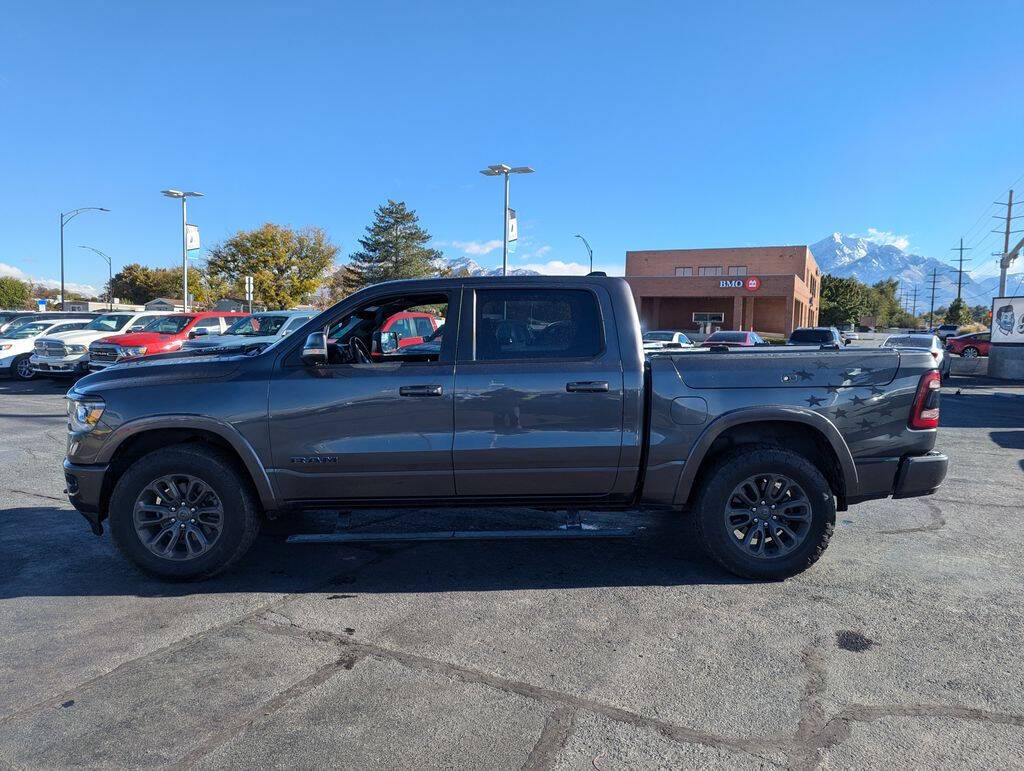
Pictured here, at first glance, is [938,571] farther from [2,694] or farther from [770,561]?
[2,694]

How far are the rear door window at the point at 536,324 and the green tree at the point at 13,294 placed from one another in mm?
88116

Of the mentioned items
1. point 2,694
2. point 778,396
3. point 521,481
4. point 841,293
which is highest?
point 841,293

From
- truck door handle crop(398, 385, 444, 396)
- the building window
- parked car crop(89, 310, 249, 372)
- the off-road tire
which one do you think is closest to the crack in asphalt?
truck door handle crop(398, 385, 444, 396)

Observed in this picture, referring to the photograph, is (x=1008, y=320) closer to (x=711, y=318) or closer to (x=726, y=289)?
(x=726, y=289)

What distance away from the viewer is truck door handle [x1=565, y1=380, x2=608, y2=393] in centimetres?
436

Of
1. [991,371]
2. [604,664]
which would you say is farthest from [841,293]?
[604,664]

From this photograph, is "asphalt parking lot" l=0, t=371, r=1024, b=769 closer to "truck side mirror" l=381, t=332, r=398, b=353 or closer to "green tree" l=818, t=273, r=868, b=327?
"truck side mirror" l=381, t=332, r=398, b=353

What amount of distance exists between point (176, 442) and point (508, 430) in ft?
7.01

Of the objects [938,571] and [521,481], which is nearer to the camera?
[521,481]

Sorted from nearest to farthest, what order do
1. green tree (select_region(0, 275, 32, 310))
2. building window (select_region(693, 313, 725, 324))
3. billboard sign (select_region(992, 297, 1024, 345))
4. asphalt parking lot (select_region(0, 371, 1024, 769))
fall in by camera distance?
1. asphalt parking lot (select_region(0, 371, 1024, 769))
2. billboard sign (select_region(992, 297, 1024, 345))
3. building window (select_region(693, 313, 725, 324))
4. green tree (select_region(0, 275, 32, 310))

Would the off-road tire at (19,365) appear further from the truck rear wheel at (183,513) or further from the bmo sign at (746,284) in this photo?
the bmo sign at (746,284)

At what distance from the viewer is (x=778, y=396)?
4418 millimetres

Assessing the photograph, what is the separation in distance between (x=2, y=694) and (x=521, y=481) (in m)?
2.77

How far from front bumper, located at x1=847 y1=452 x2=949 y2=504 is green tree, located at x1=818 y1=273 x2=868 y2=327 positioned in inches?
3623
